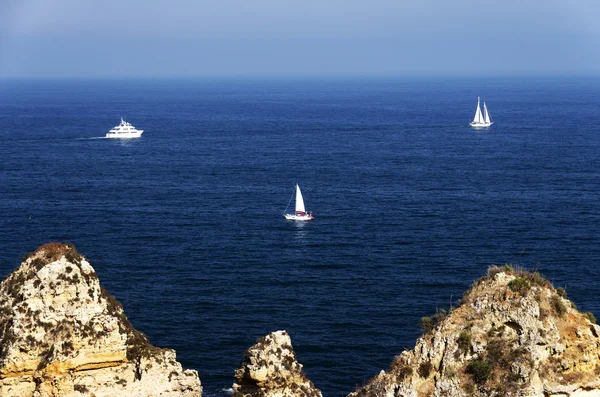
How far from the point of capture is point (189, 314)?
8288 cm

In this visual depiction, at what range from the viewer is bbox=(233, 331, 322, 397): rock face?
30.2 metres

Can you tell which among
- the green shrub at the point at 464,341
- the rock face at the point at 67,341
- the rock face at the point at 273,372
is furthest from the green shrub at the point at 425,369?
the rock face at the point at 67,341

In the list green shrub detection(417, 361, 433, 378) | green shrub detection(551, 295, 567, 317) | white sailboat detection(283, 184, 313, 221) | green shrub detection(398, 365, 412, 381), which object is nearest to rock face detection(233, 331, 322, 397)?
green shrub detection(398, 365, 412, 381)

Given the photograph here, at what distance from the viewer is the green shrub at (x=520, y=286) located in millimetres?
28984

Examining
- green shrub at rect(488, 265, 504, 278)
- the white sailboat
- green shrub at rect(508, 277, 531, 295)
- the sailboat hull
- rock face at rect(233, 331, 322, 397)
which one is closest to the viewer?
green shrub at rect(508, 277, 531, 295)

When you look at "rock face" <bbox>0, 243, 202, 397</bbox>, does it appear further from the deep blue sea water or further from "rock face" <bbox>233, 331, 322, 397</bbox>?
the deep blue sea water

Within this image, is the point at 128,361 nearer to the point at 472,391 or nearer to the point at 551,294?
the point at 472,391

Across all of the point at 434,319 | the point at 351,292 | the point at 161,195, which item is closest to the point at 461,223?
the point at 351,292

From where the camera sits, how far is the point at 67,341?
91.0 feet

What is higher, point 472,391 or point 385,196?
point 472,391

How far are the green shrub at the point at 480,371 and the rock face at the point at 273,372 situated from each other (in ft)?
18.8

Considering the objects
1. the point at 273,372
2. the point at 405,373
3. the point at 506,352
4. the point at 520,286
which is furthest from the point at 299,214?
the point at 506,352

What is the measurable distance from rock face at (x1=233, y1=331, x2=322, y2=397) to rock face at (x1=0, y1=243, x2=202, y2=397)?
251 centimetres

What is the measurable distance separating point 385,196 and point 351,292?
191 feet
